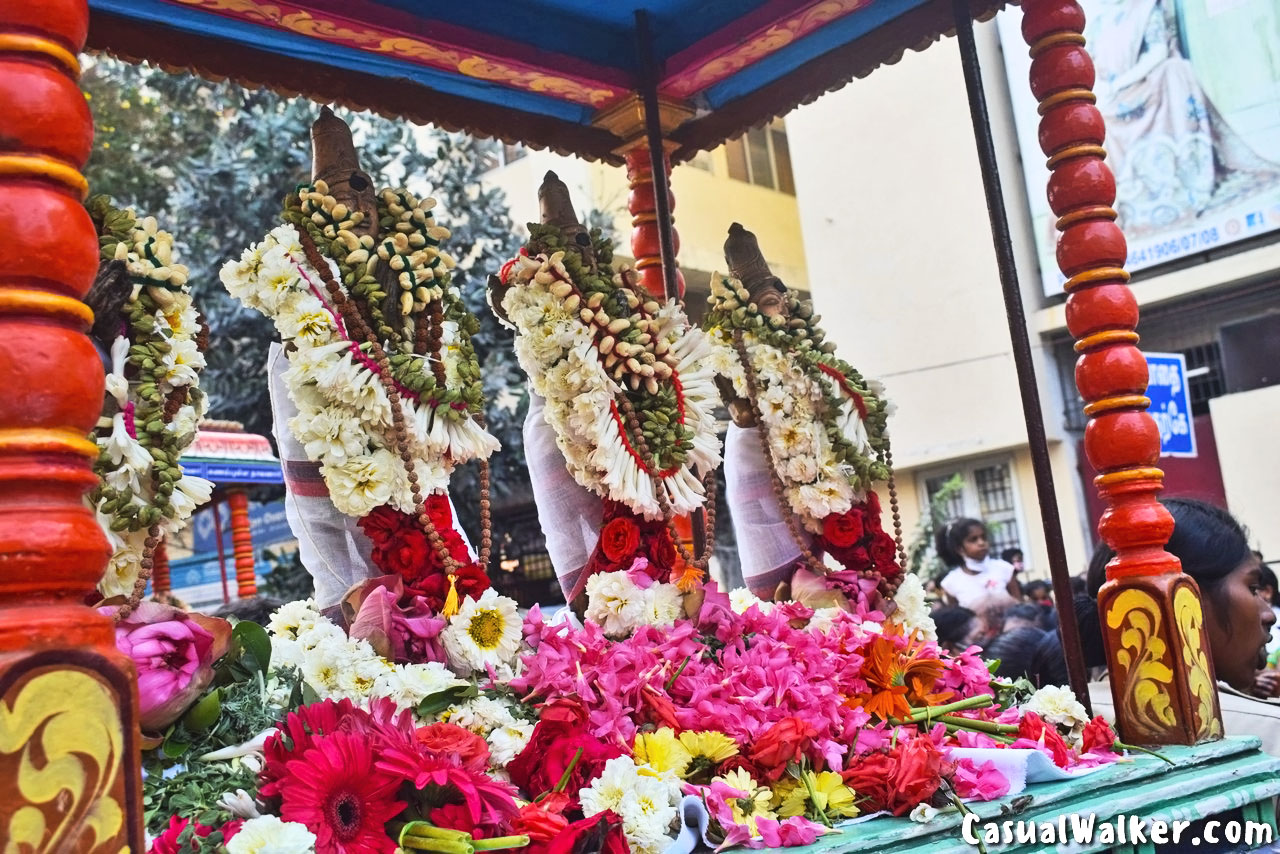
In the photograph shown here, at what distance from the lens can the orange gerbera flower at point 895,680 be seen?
290cm

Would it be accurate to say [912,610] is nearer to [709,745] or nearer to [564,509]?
[564,509]

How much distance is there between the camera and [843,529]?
3.95 meters

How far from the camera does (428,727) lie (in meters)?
2.20

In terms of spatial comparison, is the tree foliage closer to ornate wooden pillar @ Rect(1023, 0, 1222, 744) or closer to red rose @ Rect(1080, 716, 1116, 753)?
ornate wooden pillar @ Rect(1023, 0, 1222, 744)

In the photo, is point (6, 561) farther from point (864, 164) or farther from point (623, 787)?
point (864, 164)

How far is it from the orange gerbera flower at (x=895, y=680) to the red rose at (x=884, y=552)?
866 mm

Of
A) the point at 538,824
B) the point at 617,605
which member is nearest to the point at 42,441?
the point at 538,824

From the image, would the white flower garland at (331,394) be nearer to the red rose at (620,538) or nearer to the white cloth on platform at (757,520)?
the red rose at (620,538)

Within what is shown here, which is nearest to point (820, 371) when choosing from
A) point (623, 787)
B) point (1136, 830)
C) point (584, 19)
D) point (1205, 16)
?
point (584, 19)

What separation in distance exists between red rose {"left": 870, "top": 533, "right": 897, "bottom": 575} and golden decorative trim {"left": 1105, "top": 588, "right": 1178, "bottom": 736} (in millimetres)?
829

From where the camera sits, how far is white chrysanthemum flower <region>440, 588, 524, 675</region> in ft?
8.96

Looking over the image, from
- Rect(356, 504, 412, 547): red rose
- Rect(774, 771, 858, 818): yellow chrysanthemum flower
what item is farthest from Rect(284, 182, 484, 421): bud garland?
Rect(774, 771, 858, 818): yellow chrysanthemum flower

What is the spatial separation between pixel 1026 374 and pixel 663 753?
6.22 ft

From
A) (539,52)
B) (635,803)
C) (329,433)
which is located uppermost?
(539,52)
